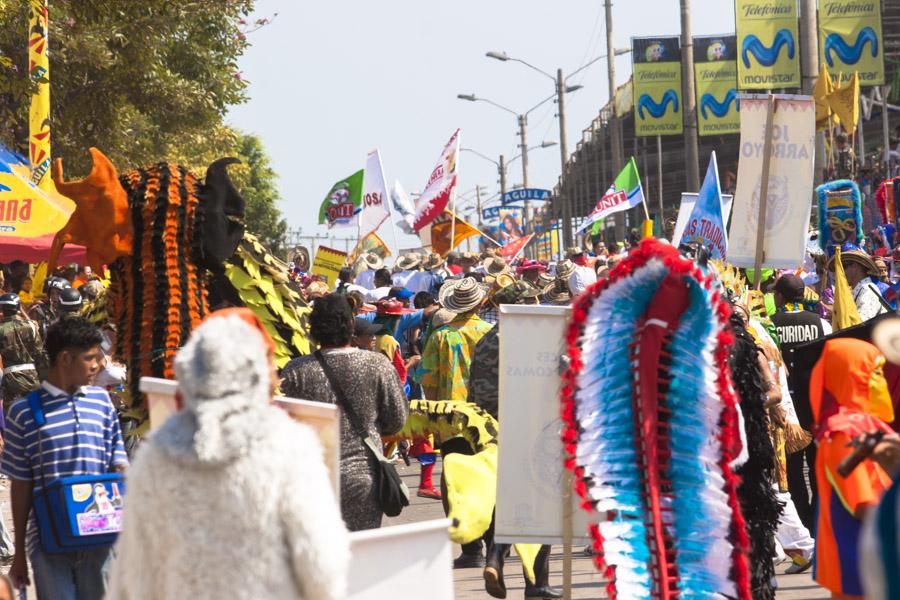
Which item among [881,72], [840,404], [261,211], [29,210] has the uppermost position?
[261,211]

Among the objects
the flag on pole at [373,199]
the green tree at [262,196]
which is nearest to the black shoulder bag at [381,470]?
the flag on pole at [373,199]

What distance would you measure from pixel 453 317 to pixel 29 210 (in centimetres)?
493

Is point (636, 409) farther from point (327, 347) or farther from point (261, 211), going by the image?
point (261, 211)

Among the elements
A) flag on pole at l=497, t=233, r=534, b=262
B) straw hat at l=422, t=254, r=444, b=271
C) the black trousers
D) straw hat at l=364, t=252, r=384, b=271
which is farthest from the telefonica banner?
the black trousers

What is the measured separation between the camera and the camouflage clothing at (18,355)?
12211 millimetres

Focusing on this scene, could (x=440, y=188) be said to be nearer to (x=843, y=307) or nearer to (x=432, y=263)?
(x=432, y=263)

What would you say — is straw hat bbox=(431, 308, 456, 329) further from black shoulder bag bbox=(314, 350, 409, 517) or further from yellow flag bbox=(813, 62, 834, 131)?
yellow flag bbox=(813, 62, 834, 131)

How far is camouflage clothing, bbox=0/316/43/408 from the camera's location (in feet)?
40.1

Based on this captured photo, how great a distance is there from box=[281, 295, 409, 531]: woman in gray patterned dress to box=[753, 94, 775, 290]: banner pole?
480cm

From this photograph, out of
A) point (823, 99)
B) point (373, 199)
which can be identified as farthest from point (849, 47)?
point (373, 199)

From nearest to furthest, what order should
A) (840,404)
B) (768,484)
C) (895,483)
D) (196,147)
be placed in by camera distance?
(895,483), (840,404), (768,484), (196,147)

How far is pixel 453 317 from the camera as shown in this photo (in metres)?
11.8

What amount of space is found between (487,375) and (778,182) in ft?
12.8

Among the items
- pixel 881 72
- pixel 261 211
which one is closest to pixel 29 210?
pixel 881 72
